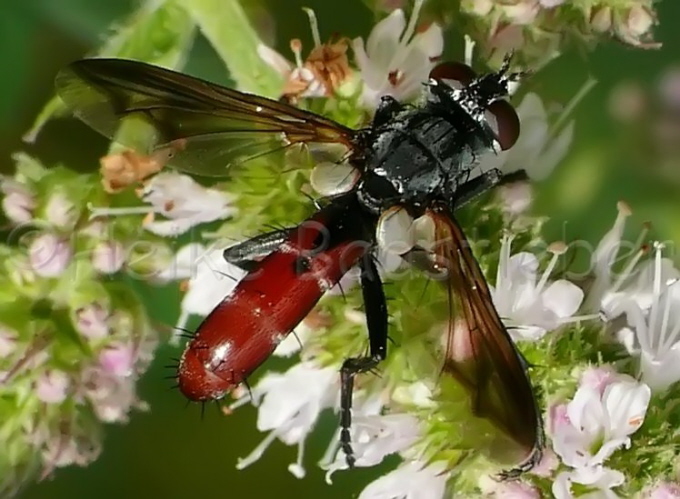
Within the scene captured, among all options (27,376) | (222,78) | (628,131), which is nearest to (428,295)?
(27,376)

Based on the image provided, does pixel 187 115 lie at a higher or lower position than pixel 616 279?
higher

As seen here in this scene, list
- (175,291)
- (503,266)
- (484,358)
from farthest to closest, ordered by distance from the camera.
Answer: (175,291), (503,266), (484,358)

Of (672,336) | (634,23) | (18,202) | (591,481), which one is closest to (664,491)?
(591,481)

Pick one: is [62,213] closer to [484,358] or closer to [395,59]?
[395,59]

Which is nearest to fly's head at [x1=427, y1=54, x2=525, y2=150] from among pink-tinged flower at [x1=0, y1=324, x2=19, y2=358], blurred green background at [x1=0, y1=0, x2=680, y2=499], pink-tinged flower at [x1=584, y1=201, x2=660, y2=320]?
pink-tinged flower at [x1=584, y1=201, x2=660, y2=320]

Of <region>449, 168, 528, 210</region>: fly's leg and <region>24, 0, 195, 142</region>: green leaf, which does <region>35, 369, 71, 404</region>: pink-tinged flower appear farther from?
<region>449, 168, 528, 210</region>: fly's leg

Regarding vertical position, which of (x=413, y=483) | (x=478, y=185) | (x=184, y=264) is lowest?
(x=413, y=483)
